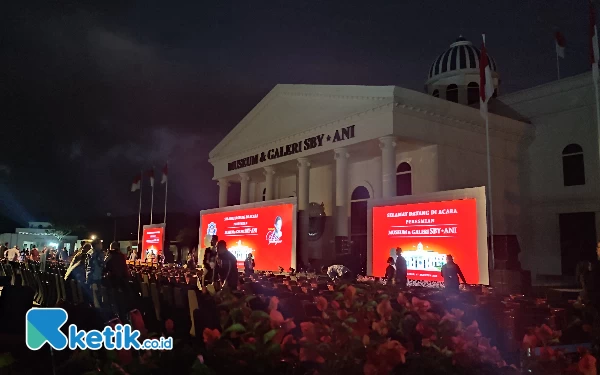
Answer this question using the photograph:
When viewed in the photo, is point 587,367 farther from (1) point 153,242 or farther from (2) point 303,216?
(1) point 153,242

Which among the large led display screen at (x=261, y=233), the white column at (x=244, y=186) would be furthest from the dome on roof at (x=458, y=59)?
the large led display screen at (x=261, y=233)

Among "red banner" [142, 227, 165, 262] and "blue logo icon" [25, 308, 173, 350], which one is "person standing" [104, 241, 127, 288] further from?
"red banner" [142, 227, 165, 262]

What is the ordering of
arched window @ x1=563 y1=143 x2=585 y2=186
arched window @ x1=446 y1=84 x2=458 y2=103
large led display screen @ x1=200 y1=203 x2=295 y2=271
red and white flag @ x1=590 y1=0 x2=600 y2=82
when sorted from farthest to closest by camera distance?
arched window @ x1=446 y1=84 x2=458 y2=103 → arched window @ x1=563 y1=143 x2=585 y2=186 → large led display screen @ x1=200 y1=203 x2=295 y2=271 → red and white flag @ x1=590 y1=0 x2=600 y2=82

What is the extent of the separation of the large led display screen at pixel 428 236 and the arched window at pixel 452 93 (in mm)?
17340

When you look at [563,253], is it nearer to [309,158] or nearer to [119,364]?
[309,158]

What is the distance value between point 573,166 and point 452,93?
394 inches

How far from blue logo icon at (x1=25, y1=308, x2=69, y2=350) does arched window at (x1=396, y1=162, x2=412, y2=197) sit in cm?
2318

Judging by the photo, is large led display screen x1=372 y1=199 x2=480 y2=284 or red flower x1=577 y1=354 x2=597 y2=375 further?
large led display screen x1=372 y1=199 x2=480 y2=284

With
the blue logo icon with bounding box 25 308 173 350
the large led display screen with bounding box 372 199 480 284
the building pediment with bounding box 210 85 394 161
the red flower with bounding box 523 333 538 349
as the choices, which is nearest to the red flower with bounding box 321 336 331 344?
the blue logo icon with bounding box 25 308 173 350

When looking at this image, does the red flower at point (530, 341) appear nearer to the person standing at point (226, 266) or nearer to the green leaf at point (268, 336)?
the green leaf at point (268, 336)

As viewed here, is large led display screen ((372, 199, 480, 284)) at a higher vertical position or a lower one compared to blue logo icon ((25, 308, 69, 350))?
higher

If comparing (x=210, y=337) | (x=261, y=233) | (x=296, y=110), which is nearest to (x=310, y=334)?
(x=210, y=337)

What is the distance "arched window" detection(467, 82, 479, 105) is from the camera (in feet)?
97.6

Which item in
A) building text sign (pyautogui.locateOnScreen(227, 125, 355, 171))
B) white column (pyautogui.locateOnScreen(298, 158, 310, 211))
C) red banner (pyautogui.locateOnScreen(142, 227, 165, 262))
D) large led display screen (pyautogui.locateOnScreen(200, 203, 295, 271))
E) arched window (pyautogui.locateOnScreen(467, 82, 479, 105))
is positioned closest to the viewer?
large led display screen (pyautogui.locateOnScreen(200, 203, 295, 271))
